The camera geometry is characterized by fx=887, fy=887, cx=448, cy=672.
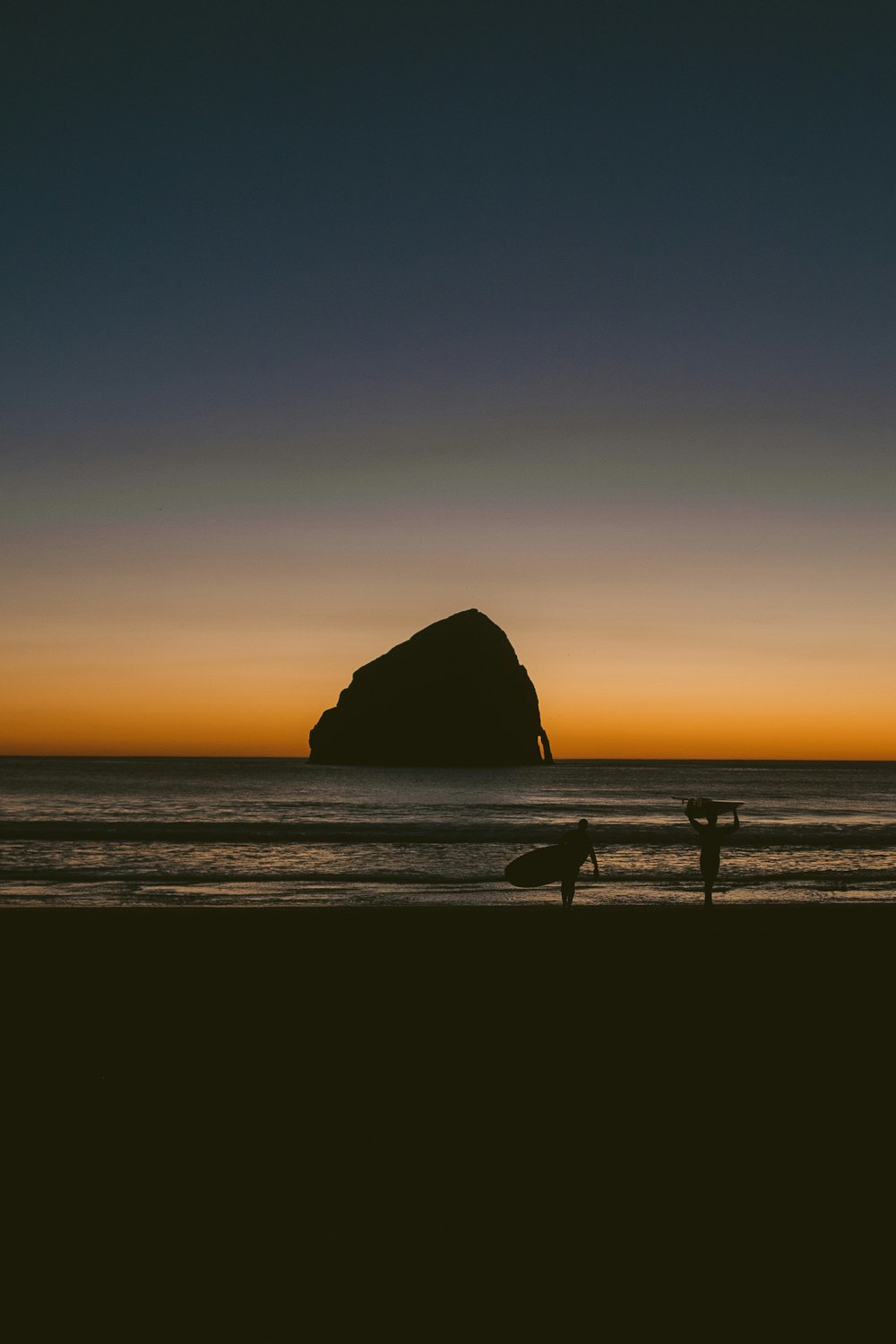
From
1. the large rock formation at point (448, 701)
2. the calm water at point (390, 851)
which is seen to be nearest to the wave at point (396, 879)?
the calm water at point (390, 851)

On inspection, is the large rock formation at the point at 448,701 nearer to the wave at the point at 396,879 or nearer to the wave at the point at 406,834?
the wave at the point at 406,834

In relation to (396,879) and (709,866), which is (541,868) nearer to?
(709,866)

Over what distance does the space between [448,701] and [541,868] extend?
116 meters

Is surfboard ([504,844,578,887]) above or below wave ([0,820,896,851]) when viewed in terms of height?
above

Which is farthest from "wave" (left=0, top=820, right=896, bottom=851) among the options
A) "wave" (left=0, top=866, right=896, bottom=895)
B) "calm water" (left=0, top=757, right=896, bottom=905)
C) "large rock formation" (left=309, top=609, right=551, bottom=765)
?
"large rock formation" (left=309, top=609, right=551, bottom=765)

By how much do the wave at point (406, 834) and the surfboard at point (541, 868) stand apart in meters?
17.4

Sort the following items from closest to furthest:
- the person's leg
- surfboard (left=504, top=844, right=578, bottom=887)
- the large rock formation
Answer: surfboard (left=504, top=844, right=578, bottom=887), the person's leg, the large rock formation

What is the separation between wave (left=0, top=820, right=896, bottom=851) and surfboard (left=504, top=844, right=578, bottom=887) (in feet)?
57.0

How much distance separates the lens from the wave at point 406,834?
31047 mm

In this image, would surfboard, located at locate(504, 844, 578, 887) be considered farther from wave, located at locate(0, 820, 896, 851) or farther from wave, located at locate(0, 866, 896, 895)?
wave, located at locate(0, 820, 896, 851)

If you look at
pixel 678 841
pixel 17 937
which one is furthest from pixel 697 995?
pixel 678 841

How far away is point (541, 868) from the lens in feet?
42.1

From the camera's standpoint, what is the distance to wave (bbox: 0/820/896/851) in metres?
31.0

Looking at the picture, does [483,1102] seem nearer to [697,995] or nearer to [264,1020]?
[264,1020]
